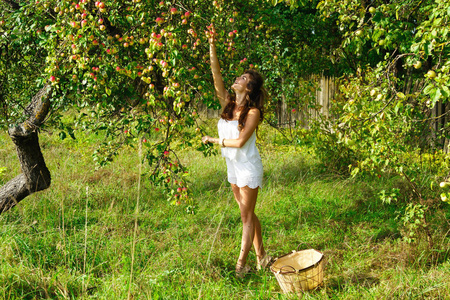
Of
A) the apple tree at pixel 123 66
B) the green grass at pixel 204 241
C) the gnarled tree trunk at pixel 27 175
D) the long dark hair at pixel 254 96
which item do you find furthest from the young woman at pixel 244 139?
the gnarled tree trunk at pixel 27 175

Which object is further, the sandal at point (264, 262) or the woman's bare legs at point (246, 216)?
the sandal at point (264, 262)

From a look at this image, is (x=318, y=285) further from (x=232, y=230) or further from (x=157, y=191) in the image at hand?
(x=157, y=191)

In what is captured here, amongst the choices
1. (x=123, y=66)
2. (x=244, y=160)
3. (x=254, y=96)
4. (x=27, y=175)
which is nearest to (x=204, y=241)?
(x=244, y=160)

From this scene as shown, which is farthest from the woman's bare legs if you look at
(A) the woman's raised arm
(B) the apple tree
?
(A) the woman's raised arm

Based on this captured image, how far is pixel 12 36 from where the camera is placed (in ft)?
12.6

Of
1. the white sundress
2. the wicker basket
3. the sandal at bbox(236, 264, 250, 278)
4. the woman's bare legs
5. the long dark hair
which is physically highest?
the long dark hair

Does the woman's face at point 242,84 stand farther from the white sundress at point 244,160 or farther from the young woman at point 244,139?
the white sundress at point 244,160

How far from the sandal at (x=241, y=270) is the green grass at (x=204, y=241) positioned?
0.07m

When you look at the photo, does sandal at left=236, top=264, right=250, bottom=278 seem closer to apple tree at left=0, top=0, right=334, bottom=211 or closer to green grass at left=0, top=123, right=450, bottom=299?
green grass at left=0, top=123, right=450, bottom=299

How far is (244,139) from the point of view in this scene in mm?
2947

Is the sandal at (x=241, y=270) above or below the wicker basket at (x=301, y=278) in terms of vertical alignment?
below

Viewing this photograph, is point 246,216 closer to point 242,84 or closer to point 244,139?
point 244,139

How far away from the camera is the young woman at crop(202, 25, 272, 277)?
298 centimetres

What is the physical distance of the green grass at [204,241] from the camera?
9.14ft
